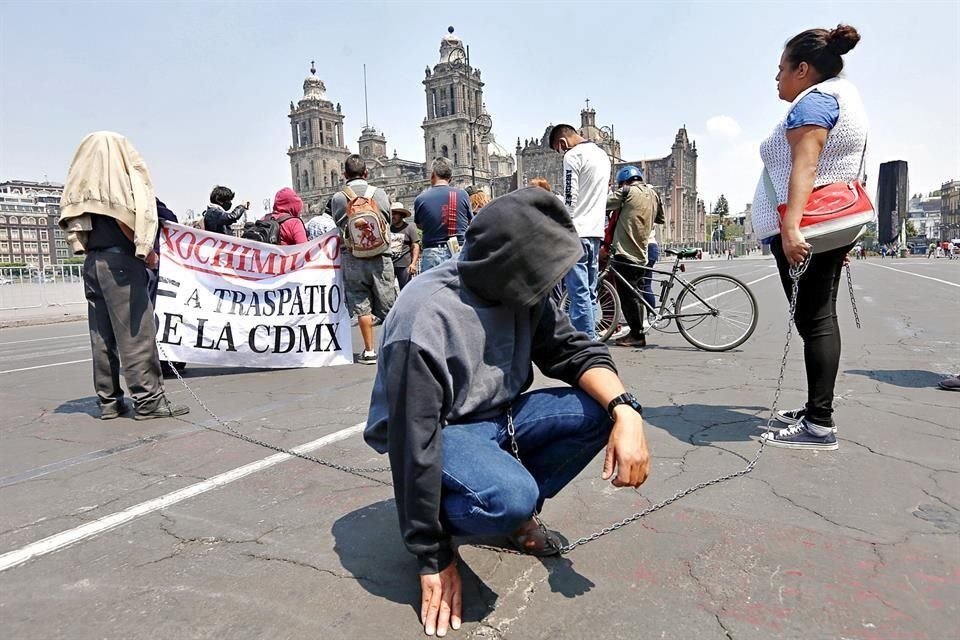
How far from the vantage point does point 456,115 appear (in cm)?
10475

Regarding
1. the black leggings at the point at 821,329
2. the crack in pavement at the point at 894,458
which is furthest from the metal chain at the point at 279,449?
the crack in pavement at the point at 894,458

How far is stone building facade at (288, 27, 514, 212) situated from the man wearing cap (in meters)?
88.2

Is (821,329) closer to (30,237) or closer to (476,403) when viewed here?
(476,403)

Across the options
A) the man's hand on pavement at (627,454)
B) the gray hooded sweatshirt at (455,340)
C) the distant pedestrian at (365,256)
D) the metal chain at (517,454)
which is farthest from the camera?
the distant pedestrian at (365,256)

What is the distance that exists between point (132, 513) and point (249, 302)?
3.39 metres

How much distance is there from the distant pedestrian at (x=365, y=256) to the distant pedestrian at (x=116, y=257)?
2.04 metres

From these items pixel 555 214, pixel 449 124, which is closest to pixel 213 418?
pixel 555 214

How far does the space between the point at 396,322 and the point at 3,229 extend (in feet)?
478

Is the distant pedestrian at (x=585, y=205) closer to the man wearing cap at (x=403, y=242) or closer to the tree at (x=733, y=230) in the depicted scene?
the man wearing cap at (x=403, y=242)

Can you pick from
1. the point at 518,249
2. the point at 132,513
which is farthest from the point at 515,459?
the point at 132,513

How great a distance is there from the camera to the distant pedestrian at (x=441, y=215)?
267 inches

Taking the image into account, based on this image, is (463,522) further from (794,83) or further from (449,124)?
(449,124)

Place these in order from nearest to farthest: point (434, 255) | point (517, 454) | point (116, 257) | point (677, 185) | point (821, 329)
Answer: point (517, 454) < point (821, 329) < point (116, 257) < point (434, 255) < point (677, 185)

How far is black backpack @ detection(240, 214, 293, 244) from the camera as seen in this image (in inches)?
276
